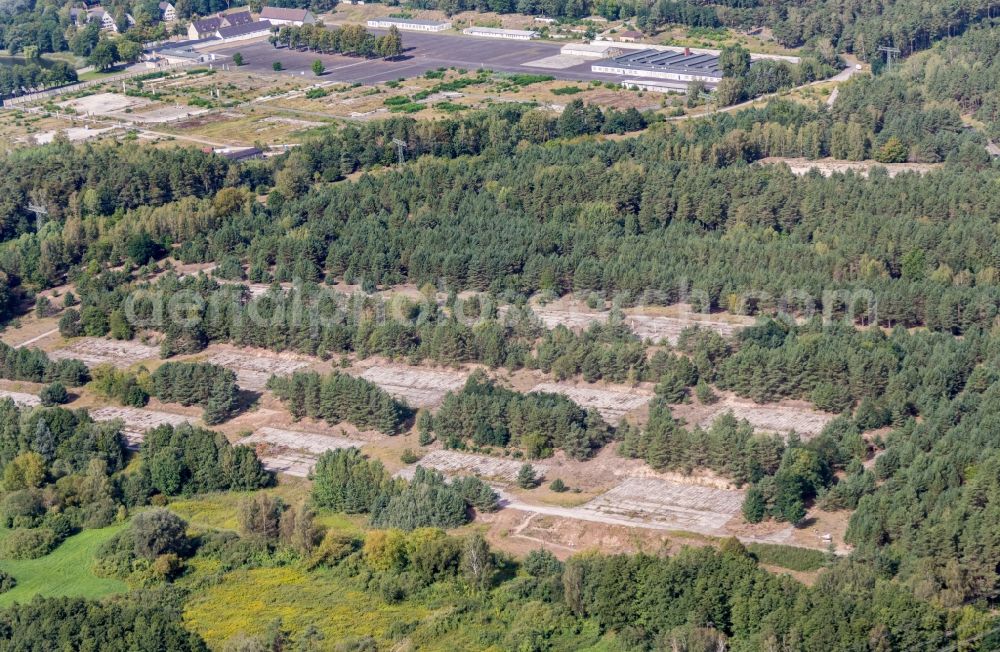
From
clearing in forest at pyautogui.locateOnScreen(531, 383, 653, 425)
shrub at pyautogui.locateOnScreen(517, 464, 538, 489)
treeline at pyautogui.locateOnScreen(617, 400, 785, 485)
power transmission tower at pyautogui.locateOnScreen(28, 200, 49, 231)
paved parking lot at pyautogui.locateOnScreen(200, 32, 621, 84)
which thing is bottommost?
shrub at pyautogui.locateOnScreen(517, 464, 538, 489)

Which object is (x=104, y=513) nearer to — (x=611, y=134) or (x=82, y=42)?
(x=611, y=134)

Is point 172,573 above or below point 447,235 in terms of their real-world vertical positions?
below

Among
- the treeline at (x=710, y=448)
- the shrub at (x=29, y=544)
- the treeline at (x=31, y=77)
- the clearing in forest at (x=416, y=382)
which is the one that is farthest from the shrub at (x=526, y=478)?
the treeline at (x=31, y=77)

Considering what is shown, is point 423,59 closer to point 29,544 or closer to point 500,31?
point 500,31

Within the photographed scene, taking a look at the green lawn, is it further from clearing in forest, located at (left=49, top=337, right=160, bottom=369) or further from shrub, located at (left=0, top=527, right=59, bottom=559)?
clearing in forest, located at (left=49, top=337, right=160, bottom=369)

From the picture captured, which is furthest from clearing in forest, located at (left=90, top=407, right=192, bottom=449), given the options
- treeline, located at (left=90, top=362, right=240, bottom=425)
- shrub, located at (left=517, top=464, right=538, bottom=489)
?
shrub, located at (left=517, top=464, right=538, bottom=489)

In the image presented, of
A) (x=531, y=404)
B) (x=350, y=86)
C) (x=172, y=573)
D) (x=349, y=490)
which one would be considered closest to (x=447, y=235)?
(x=531, y=404)

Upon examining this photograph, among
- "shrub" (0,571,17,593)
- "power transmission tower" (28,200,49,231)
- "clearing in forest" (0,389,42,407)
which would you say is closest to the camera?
"shrub" (0,571,17,593)
